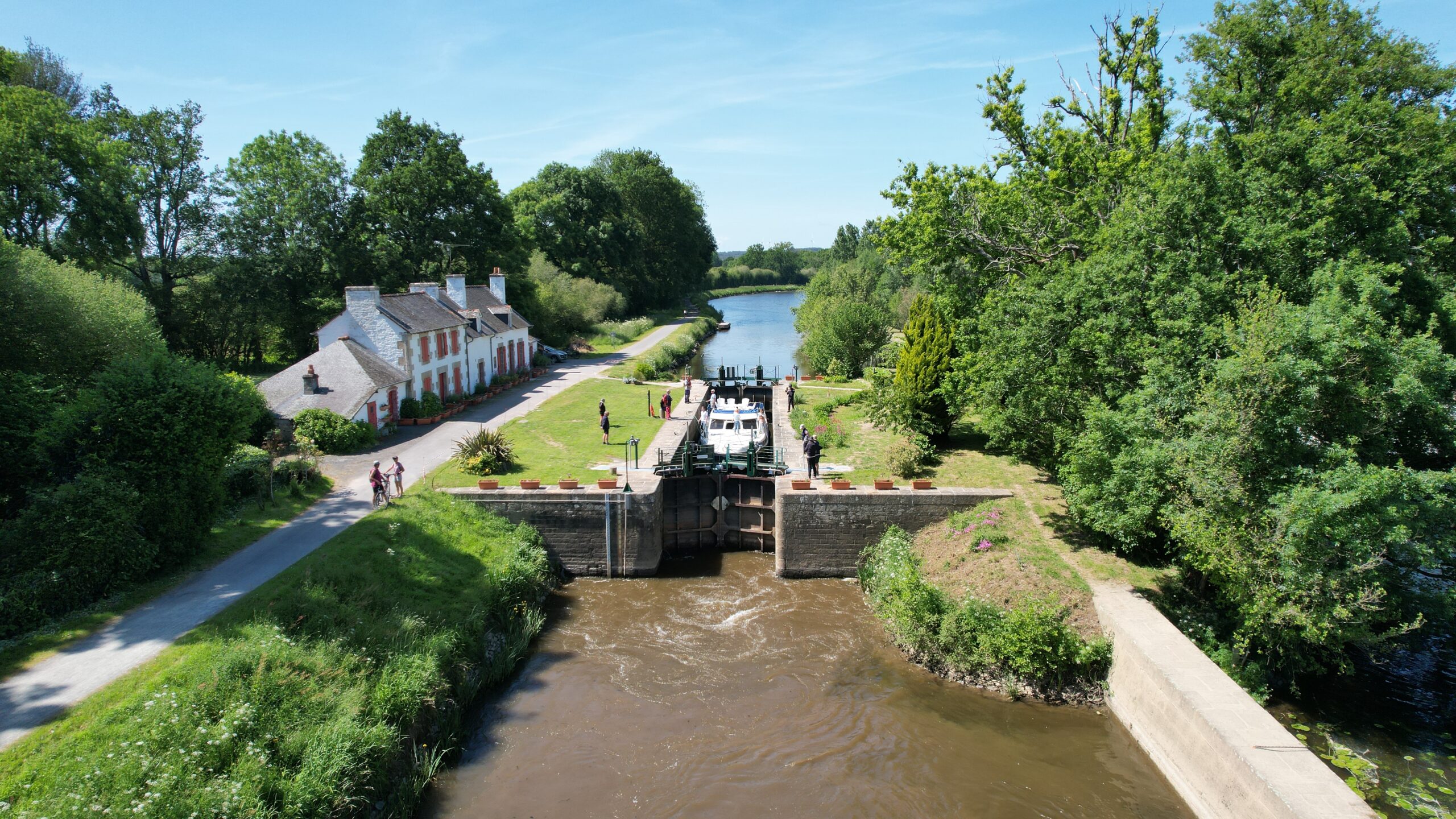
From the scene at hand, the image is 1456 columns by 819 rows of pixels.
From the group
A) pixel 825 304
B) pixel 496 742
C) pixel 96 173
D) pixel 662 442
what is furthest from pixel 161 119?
pixel 496 742

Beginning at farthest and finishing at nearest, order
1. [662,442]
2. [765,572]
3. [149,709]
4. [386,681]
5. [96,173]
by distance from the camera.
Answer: [96,173] → [662,442] → [765,572] → [386,681] → [149,709]

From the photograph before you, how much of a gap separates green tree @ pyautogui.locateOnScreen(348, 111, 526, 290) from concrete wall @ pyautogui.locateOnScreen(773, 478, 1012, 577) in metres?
31.3

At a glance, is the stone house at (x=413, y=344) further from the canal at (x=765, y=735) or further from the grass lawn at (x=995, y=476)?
the grass lawn at (x=995, y=476)

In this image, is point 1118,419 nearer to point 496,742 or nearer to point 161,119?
point 496,742

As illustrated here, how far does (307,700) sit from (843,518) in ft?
39.2

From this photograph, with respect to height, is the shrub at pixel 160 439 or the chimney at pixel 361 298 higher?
the chimney at pixel 361 298

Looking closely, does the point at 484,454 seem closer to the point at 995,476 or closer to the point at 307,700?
the point at 307,700

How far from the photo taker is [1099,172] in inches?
802

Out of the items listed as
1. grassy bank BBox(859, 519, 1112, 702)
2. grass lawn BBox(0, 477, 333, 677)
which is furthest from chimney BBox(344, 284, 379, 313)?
grassy bank BBox(859, 519, 1112, 702)

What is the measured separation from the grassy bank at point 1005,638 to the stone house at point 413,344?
18309mm

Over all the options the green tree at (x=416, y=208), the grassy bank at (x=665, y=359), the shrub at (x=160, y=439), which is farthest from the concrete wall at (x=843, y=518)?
the green tree at (x=416, y=208)

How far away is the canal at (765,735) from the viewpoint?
11188mm

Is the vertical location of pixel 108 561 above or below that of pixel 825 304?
below

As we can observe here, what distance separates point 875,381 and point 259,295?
104 ft
